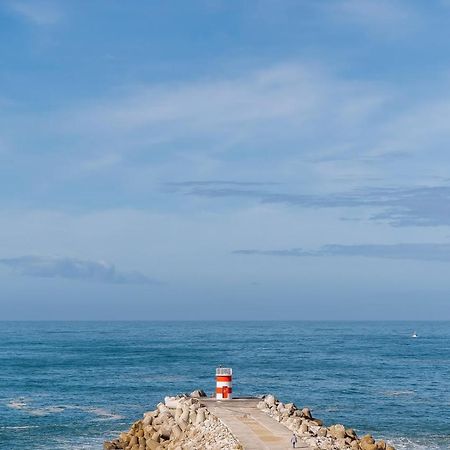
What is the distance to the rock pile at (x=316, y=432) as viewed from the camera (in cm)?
3021

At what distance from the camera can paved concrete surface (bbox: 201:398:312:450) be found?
28.8 m

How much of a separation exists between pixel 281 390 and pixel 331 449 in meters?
33.1

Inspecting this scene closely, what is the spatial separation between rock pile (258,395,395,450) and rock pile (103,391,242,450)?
2.81 m

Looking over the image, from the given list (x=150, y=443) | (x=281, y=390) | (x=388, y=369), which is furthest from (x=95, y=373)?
(x=150, y=443)

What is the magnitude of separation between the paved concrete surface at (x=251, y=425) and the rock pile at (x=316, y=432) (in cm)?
36

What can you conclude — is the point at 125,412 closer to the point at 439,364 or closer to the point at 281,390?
the point at 281,390

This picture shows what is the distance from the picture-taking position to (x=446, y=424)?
49156 mm

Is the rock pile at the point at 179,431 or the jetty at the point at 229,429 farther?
the rock pile at the point at 179,431

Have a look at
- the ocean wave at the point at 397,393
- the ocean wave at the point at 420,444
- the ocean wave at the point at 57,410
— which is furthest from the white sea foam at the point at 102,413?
the ocean wave at the point at 397,393

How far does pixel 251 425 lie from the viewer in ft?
108

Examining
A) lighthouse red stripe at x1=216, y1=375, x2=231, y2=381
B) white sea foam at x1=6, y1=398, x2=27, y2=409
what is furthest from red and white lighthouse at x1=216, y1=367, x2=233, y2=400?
white sea foam at x1=6, y1=398, x2=27, y2=409

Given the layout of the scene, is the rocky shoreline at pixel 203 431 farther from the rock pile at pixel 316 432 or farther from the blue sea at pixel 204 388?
the blue sea at pixel 204 388

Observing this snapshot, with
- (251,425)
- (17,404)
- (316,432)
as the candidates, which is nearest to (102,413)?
(17,404)

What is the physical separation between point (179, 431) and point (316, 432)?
659cm
